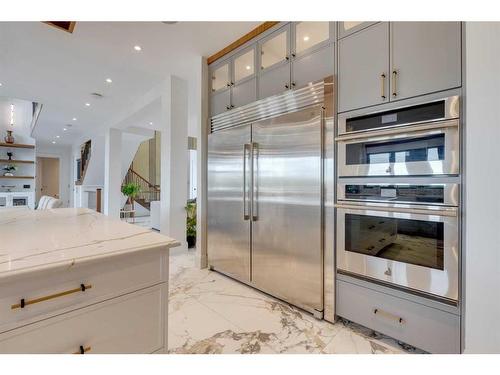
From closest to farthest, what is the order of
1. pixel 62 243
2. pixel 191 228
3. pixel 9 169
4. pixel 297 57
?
pixel 62 243 < pixel 297 57 < pixel 191 228 < pixel 9 169

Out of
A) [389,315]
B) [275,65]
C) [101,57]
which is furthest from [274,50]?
[389,315]

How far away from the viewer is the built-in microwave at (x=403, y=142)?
4.61 feet

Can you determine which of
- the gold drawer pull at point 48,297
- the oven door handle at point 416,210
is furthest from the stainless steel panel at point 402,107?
the gold drawer pull at point 48,297

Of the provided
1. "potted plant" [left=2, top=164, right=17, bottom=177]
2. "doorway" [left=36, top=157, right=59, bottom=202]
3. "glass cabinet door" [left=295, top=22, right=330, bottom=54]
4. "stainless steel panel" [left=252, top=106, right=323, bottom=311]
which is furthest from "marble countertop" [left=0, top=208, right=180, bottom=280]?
"doorway" [left=36, top=157, right=59, bottom=202]

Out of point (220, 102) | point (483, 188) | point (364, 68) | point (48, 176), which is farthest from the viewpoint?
point (48, 176)

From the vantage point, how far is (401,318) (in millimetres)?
1609

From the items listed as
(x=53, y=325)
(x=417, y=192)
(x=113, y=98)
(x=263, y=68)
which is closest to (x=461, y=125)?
(x=417, y=192)

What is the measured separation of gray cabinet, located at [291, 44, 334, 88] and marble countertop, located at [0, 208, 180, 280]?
5.66ft

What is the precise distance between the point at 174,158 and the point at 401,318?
10.5ft

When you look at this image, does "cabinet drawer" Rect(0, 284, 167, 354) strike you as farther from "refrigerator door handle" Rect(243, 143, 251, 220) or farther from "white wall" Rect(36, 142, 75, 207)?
"white wall" Rect(36, 142, 75, 207)

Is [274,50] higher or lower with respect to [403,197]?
higher

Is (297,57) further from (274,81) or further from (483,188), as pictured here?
(483,188)

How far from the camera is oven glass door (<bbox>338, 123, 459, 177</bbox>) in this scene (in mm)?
1411

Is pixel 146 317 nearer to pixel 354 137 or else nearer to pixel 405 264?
A: pixel 405 264
